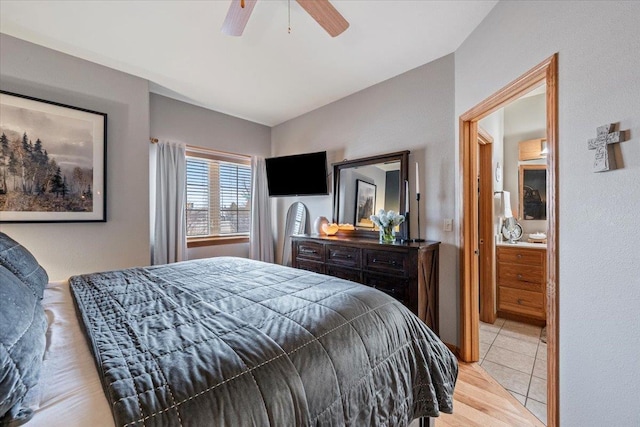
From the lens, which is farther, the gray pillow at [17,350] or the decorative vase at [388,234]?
the decorative vase at [388,234]

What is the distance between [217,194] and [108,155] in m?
1.39

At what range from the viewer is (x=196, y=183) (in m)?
3.60

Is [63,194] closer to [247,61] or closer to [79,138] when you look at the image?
[79,138]

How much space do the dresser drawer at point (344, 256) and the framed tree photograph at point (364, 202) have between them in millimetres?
526

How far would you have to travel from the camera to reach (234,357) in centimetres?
79

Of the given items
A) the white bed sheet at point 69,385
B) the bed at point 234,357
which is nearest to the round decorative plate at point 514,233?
the bed at point 234,357

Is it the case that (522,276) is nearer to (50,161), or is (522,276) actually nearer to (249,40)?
(249,40)

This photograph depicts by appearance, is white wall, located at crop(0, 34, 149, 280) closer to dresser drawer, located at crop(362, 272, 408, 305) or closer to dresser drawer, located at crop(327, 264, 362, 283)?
dresser drawer, located at crop(327, 264, 362, 283)

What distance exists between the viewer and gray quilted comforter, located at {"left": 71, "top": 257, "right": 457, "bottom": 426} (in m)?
0.67

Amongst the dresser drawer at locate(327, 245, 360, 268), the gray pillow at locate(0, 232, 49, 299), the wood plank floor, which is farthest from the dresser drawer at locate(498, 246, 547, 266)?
the gray pillow at locate(0, 232, 49, 299)

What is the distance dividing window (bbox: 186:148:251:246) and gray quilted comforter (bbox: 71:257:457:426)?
80.3 inches

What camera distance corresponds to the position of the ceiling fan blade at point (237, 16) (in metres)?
1.52

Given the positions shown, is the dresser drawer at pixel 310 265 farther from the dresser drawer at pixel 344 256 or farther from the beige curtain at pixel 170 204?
the beige curtain at pixel 170 204

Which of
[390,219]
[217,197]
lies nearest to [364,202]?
[390,219]
